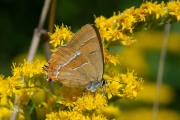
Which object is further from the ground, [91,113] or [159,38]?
[159,38]

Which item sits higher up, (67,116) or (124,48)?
(124,48)

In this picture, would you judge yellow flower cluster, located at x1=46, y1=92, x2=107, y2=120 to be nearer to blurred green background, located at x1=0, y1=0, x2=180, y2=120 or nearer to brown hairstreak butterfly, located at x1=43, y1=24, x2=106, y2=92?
brown hairstreak butterfly, located at x1=43, y1=24, x2=106, y2=92

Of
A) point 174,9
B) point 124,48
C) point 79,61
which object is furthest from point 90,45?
point 124,48

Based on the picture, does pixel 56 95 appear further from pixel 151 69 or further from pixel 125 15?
pixel 151 69

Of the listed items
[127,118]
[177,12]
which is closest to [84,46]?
[177,12]

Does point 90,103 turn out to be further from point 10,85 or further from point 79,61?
point 10,85

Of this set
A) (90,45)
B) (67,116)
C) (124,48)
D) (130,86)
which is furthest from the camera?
(124,48)
